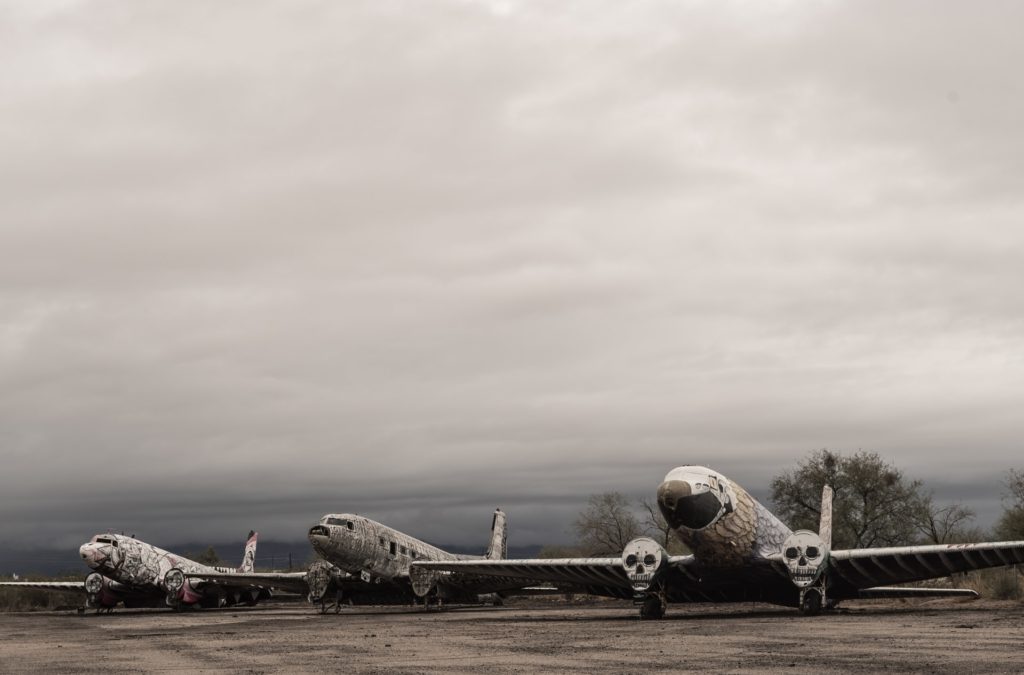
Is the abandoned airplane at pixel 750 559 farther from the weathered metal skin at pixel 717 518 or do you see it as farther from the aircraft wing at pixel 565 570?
the aircraft wing at pixel 565 570

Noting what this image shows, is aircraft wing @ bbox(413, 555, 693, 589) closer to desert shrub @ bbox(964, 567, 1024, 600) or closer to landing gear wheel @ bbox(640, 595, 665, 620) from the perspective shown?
landing gear wheel @ bbox(640, 595, 665, 620)

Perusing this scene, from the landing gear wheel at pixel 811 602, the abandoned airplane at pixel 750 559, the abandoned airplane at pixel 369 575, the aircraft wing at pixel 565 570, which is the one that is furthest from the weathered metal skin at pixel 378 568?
the landing gear wheel at pixel 811 602

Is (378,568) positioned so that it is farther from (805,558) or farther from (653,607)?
(805,558)

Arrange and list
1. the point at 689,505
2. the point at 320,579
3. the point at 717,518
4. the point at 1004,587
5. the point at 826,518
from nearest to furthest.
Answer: the point at 689,505 < the point at 717,518 < the point at 1004,587 < the point at 826,518 < the point at 320,579

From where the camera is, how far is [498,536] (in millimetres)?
73812

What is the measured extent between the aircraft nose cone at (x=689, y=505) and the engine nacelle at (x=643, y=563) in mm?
2824

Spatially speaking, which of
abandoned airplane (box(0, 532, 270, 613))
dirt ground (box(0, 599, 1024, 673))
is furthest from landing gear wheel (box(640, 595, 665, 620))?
abandoned airplane (box(0, 532, 270, 613))

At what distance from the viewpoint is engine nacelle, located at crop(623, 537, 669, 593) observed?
40688 mm

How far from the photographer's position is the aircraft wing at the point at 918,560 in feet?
125

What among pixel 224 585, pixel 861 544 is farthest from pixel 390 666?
pixel 861 544

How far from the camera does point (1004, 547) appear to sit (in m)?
37.4

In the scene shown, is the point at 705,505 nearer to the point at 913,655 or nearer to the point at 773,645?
the point at 773,645

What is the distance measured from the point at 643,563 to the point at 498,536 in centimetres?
3358

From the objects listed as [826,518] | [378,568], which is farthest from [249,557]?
[826,518]
